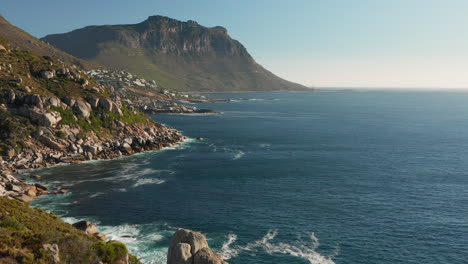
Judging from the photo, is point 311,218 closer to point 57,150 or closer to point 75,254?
point 75,254

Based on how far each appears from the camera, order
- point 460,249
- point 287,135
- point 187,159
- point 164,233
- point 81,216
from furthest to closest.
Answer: point 287,135 < point 187,159 < point 81,216 < point 164,233 < point 460,249

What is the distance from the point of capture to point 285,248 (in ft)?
199

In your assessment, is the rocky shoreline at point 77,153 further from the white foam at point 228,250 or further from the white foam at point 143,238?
the white foam at point 228,250

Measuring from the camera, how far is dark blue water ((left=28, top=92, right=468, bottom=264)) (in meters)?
61.6

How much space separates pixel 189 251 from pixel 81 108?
109162 mm

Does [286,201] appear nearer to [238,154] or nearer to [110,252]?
[110,252]

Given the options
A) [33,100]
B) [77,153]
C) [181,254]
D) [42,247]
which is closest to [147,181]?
[77,153]

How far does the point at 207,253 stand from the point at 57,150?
9255cm

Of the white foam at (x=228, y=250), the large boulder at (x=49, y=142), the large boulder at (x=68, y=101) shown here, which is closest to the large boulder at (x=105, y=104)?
the large boulder at (x=68, y=101)

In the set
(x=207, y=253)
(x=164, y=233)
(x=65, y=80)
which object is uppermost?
(x=65, y=80)

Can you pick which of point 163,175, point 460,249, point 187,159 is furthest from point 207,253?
point 187,159

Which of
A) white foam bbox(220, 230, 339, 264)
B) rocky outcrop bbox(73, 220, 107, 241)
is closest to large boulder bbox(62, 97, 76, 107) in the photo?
rocky outcrop bbox(73, 220, 107, 241)

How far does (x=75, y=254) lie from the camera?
1609 inches

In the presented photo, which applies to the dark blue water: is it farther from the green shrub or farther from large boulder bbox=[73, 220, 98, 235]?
the green shrub
